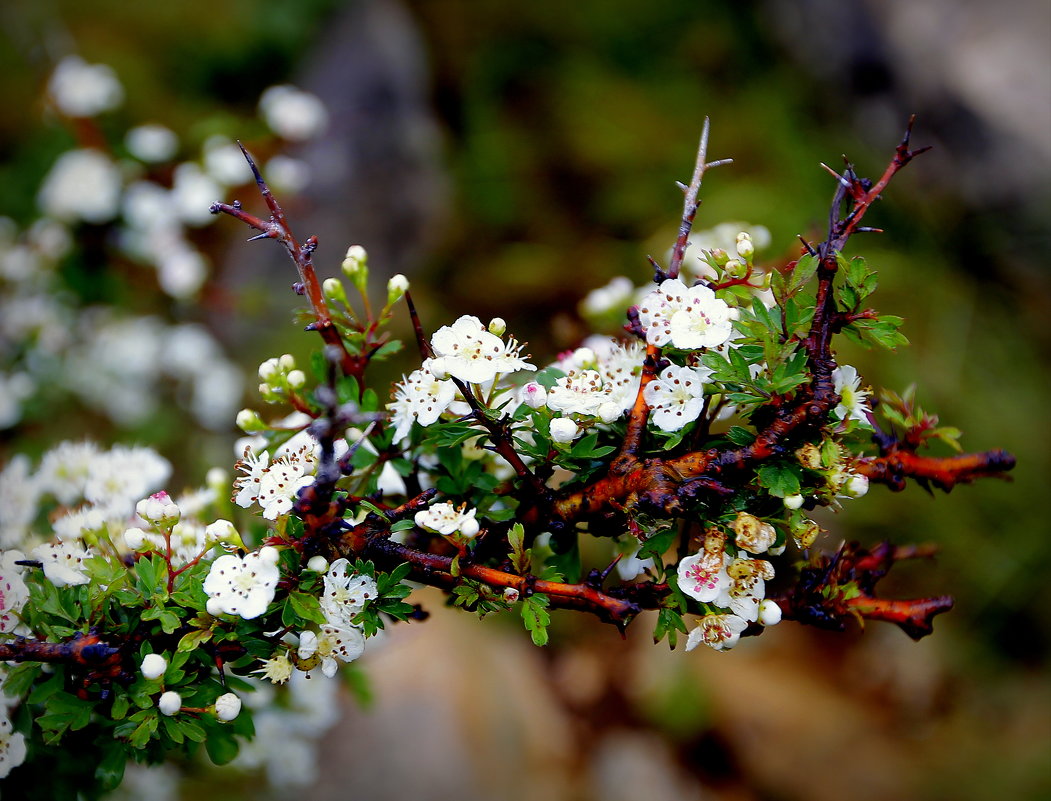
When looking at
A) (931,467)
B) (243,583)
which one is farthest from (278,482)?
(931,467)

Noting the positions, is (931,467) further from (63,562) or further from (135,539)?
(63,562)

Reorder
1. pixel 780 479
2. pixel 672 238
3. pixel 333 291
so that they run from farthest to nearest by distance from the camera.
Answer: pixel 672 238 < pixel 333 291 < pixel 780 479

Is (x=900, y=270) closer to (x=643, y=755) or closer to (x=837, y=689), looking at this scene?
(x=837, y=689)

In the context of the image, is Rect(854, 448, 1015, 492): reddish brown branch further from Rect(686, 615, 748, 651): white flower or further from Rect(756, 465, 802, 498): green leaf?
Rect(686, 615, 748, 651): white flower

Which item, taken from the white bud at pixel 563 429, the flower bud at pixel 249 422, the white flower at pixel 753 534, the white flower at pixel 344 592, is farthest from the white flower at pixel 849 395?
the flower bud at pixel 249 422

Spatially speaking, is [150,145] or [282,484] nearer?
[282,484]

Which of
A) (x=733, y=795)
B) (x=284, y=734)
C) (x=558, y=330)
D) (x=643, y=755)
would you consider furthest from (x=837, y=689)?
(x=558, y=330)

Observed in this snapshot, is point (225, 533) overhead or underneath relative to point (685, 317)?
underneath
